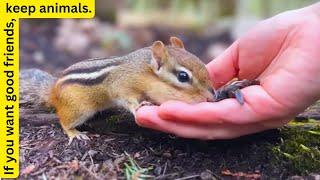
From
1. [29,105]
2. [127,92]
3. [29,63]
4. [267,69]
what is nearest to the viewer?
[267,69]

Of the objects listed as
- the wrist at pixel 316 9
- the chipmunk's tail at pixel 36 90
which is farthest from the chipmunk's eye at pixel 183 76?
the chipmunk's tail at pixel 36 90

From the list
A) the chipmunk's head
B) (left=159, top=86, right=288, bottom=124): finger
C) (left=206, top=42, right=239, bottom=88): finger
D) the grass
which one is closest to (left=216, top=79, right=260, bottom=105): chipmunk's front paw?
the chipmunk's head

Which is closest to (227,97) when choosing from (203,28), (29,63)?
(29,63)

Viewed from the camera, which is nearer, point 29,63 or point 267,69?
point 267,69

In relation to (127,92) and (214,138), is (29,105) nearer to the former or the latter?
(127,92)

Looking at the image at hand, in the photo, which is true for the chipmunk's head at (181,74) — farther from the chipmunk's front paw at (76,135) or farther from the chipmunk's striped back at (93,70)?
the chipmunk's front paw at (76,135)

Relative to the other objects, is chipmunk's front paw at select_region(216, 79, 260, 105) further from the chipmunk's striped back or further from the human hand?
the chipmunk's striped back
